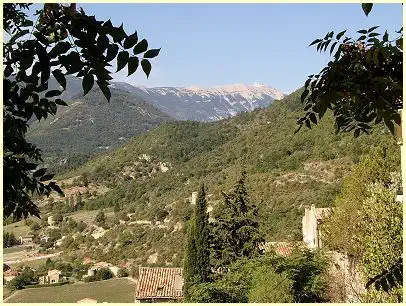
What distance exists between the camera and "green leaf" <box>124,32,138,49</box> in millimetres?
1944

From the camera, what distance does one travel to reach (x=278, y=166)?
4256 cm

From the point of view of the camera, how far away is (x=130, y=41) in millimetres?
1944

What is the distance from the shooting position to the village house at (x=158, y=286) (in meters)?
23.4

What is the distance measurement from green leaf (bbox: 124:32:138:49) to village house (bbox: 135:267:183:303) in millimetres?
22078

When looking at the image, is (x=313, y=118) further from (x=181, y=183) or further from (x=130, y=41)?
(x=181, y=183)

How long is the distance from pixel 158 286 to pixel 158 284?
119 mm

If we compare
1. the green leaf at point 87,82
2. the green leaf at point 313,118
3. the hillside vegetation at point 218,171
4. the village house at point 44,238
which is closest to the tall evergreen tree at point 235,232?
the hillside vegetation at point 218,171

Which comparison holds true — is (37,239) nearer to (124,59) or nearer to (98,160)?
(98,160)

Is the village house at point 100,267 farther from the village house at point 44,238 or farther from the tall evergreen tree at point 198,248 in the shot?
the tall evergreen tree at point 198,248

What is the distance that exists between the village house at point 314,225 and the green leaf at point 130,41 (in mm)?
19287

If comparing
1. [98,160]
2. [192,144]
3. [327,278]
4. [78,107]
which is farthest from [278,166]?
[78,107]

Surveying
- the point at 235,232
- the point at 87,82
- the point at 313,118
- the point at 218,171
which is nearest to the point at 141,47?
the point at 87,82

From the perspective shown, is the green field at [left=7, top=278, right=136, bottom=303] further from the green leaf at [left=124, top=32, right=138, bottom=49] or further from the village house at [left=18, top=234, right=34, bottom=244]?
the green leaf at [left=124, top=32, right=138, bottom=49]

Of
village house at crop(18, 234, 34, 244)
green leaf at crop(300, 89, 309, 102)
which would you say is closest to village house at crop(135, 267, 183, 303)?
green leaf at crop(300, 89, 309, 102)
